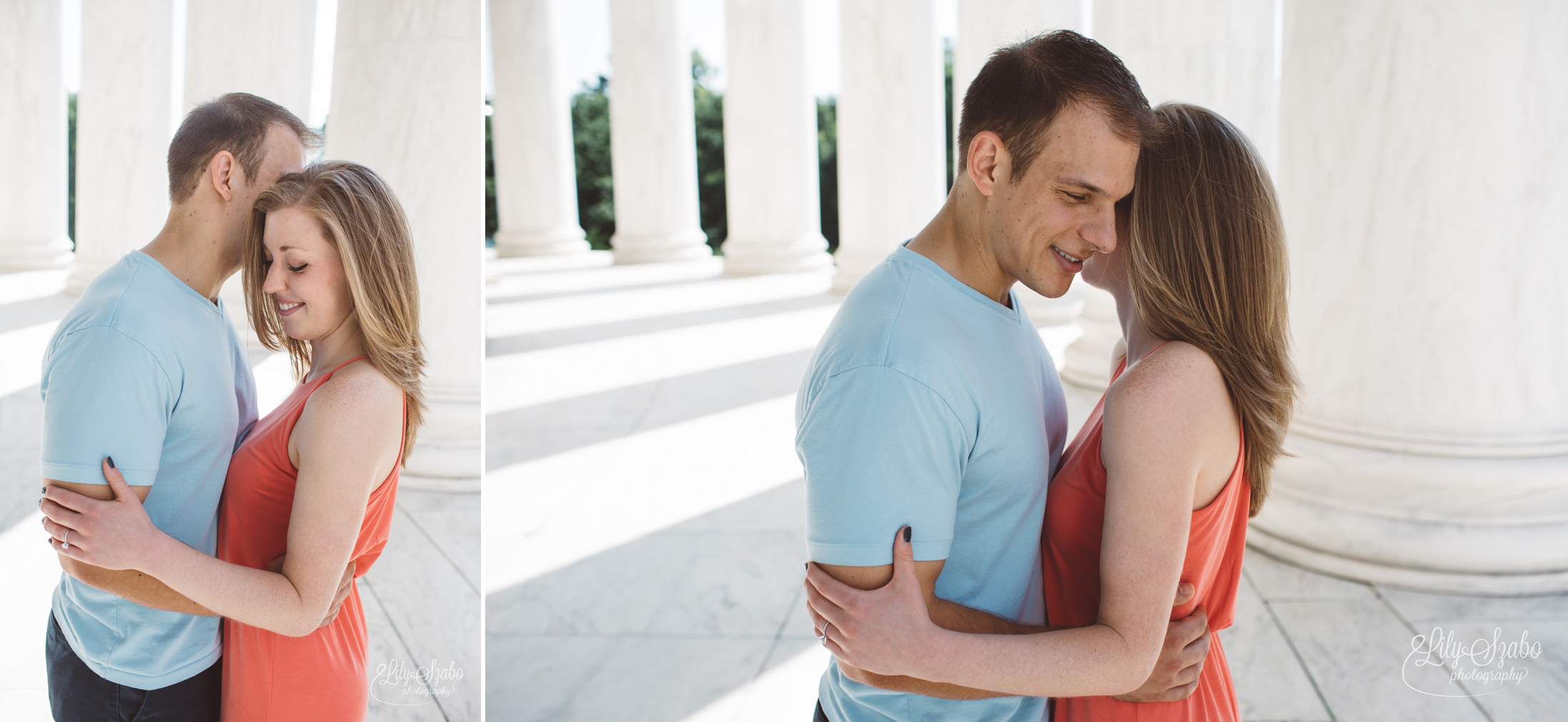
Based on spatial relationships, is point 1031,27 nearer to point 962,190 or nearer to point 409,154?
point 409,154

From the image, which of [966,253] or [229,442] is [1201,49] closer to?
[966,253]

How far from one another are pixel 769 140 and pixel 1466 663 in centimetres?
13864

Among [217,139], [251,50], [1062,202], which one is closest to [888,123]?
[251,50]

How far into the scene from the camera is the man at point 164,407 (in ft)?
75.6

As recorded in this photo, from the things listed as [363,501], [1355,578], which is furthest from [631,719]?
[1355,578]

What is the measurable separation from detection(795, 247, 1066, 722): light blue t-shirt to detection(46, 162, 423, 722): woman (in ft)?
36.7

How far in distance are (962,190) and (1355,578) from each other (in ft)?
135

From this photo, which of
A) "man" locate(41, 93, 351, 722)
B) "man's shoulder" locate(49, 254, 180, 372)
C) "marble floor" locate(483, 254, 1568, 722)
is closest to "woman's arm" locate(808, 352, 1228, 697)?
"man" locate(41, 93, 351, 722)

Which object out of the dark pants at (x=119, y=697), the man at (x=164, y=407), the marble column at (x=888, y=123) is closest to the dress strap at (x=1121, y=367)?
the man at (x=164, y=407)

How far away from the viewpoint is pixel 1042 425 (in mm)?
19422

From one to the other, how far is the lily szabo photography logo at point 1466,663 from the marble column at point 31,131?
5742 cm

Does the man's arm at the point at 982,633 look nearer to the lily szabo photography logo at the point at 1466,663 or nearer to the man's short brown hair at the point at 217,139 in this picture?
the man's short brown hair at the point at 217,139

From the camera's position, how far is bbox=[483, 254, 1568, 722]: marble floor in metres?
41.3

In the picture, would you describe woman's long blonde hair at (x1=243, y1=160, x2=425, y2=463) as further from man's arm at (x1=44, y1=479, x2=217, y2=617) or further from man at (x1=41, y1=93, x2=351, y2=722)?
man's arm at (x1=44, y1=479, x2=217, y2=617)
